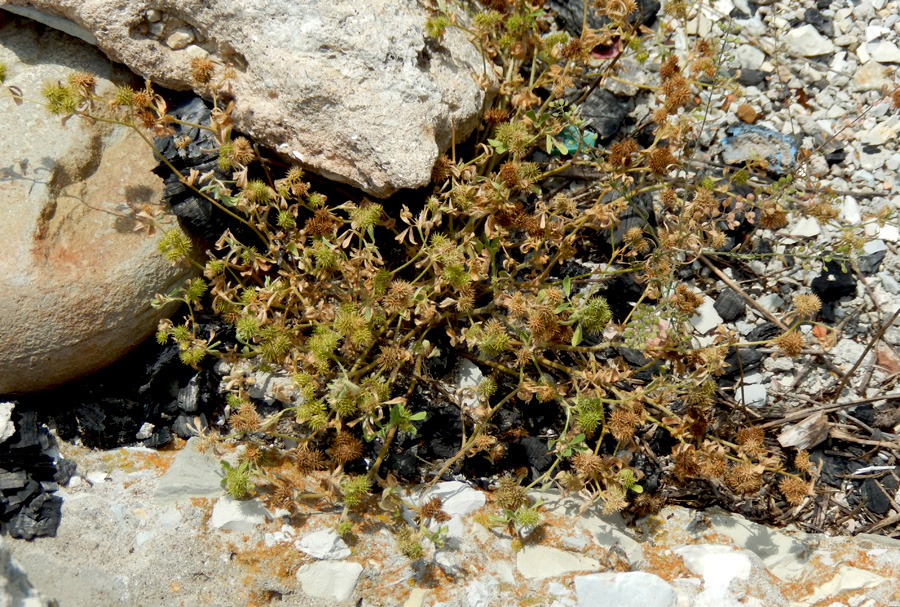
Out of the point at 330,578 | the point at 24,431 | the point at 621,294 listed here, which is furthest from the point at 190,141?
the point at 621,294

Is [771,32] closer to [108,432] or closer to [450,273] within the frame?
[450,273]

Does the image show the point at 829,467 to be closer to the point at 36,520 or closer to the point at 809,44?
the point at 809,44

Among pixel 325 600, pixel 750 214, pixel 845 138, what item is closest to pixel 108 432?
pixel 325 600

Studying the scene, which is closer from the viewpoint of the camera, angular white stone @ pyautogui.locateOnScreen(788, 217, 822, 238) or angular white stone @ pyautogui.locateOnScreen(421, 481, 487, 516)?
angular white stone @ pyautogui.locateOnScreen(421, 481, 487, 516)

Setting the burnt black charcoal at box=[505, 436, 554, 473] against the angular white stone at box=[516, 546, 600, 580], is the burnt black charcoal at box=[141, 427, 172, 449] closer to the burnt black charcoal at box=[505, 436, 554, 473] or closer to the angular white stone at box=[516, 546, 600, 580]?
the burnt black charcoal at box=[505, 436, 554, 473]

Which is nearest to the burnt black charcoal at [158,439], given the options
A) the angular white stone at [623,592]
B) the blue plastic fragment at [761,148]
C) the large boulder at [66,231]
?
the large boulder at [66,231]

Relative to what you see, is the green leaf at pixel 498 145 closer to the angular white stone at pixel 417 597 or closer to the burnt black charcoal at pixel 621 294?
the burnt black charcoal at pixel 621 294

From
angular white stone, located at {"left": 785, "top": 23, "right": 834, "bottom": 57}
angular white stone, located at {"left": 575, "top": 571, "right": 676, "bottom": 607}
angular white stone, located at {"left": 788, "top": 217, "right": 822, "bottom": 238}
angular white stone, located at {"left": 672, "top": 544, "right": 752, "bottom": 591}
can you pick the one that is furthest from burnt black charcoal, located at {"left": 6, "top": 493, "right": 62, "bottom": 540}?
angular white stone, located at {"left": 785, "top": 23, "right": 834, "bottom": 57}
